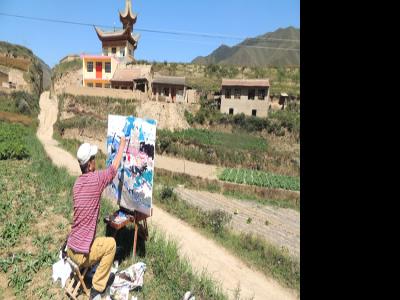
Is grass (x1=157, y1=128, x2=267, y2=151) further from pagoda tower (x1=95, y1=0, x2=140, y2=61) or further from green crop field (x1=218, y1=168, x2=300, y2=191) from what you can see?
pagoda tower (x1=95, y1=0, x2=140, y2=61)

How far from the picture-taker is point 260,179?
19016mm

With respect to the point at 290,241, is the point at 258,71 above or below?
above

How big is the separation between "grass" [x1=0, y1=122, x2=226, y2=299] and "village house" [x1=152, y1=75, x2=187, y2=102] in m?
25.7

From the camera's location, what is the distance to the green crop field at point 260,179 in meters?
17.7

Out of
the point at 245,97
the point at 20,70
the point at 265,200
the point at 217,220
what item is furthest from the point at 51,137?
the point at 245,97

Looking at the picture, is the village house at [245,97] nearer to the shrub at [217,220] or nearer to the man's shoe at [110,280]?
the shrub at [217,220]

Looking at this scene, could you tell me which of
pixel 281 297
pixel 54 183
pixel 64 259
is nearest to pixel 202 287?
pixel 281 297

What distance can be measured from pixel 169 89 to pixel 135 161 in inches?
1157

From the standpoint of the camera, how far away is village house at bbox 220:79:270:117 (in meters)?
34.1

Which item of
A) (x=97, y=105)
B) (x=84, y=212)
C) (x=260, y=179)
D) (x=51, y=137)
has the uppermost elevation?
(x=97, y=105)

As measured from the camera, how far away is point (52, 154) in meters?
16.9

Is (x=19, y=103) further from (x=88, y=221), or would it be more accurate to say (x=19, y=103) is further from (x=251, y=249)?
(x=88, y=221)
